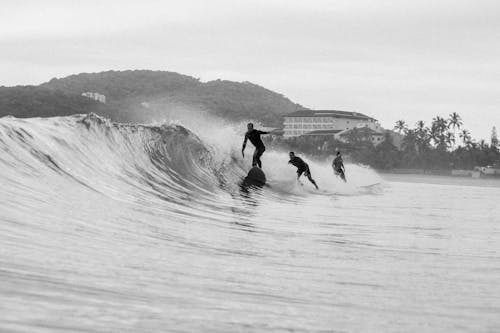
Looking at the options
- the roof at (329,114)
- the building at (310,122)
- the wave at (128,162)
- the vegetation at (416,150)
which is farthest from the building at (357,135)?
the wave at (128,162)

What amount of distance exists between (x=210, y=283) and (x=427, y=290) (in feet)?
6.21

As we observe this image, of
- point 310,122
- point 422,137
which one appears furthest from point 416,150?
point 310,122

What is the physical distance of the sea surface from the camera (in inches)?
201

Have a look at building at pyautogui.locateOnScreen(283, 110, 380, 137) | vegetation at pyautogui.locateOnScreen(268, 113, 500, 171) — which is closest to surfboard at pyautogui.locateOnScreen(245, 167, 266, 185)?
vegetation at pyautogui.locateOnScreen(268, 113, 500, 171)

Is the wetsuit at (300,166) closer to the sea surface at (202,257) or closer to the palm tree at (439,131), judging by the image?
the sea surface at (202,257)

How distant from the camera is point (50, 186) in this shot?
37.5 ft

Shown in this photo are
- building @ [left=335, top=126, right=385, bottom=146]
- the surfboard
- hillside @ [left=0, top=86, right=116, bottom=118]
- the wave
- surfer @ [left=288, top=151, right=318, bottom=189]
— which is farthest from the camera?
building @ [left=335, top=126, right=385, bottom=146]

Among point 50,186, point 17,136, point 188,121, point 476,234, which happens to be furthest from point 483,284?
point 188,121

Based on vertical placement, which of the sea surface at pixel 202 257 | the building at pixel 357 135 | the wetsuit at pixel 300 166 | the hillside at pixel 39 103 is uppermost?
the hillside at pixel 39 103

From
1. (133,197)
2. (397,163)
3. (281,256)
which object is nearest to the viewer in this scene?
(281,256)

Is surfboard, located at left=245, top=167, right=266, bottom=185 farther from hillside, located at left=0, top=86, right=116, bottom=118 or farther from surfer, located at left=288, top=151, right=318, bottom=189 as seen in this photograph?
hillside, located at left=0, top=86, right=116, bottom=118

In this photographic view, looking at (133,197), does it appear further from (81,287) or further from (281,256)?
(81,287)

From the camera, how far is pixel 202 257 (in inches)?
309

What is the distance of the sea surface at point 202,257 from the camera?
A: 16.8 ft
